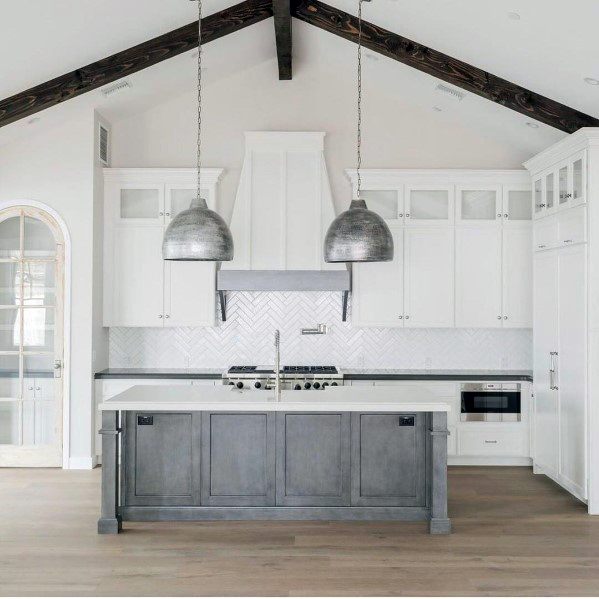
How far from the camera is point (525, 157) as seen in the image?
657 cm

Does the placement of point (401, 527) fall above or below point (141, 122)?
below

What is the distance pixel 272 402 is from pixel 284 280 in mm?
1965

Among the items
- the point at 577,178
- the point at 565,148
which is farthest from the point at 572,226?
the point at 565,148

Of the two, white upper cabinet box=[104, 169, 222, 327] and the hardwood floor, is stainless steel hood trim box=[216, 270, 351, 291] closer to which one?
white upper cabinet box=[104, 169, 222, 327]

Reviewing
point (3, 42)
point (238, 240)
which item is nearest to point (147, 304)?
point (238, 240)

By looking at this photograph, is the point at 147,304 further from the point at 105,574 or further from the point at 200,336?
the point at 105,574

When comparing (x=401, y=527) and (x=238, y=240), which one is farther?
(x=238, y=240)

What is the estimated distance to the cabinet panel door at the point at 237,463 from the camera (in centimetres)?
451

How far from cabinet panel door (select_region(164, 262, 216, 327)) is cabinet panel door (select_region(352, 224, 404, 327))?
1410 mm

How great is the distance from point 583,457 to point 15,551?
3.99 m

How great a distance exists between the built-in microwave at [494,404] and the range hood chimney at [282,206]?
166 centimetres

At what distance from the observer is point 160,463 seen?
451 centimetres

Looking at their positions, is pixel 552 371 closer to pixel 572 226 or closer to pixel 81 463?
pixel 572 226

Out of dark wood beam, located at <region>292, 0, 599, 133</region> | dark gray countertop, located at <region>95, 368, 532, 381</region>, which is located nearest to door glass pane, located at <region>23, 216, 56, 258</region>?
dark gray countertop, located at <region>95, 368, 532, 381</region>
